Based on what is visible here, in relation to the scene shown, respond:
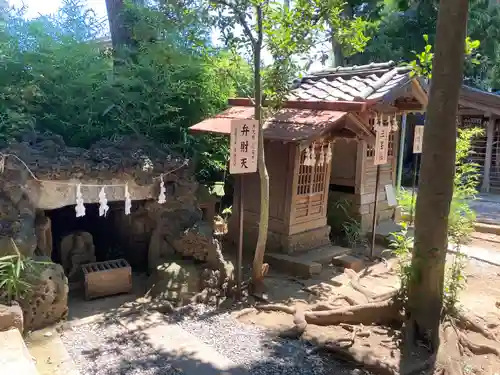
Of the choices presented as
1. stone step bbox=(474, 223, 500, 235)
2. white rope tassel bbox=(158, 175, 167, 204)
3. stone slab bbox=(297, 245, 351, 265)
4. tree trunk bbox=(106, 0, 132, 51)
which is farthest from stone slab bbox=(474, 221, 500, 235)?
tree trunk bbox=(106, 0, 132, 51)

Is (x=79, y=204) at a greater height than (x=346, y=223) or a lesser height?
greater

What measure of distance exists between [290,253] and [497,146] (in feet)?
41.2

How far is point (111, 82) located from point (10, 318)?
16.3 ft

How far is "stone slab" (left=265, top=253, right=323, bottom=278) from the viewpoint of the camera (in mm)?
8305

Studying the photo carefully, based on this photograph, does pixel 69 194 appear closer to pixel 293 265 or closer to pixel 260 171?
pixel 260 171

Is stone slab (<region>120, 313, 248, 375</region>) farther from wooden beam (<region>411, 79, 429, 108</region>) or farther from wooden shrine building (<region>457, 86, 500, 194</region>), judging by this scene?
wooden shrine building (<region>457, 86, 500, 194</region>)

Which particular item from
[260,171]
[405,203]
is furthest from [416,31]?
[260,171]

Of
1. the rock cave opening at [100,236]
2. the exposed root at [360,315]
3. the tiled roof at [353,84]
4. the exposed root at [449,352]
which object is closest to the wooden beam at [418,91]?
the tiled roof at [353,84]

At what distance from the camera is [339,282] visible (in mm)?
8117

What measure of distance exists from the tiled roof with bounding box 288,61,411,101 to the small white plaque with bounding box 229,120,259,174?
2.72 meters

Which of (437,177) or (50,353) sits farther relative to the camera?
(50,353)

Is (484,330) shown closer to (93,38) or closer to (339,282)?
(339,282)

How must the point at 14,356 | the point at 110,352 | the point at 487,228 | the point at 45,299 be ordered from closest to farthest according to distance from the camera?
1. the point at 14,356
2. the point at 110,352
3. the point at 45,299
4. the point at 487,228

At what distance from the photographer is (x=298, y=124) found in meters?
8.11
